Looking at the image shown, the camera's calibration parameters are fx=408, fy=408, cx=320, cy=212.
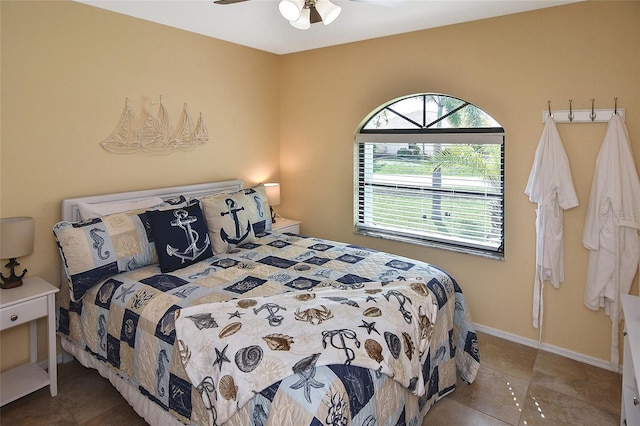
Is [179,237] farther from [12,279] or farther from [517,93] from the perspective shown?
[517,93]

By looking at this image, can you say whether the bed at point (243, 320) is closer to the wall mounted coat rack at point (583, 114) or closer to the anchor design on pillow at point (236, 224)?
the anchor design on pillow at point (236, 224)

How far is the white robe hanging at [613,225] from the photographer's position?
8.57 ft

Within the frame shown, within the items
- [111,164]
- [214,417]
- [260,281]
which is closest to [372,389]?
[214,417]

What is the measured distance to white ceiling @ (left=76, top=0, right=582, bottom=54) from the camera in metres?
2.83

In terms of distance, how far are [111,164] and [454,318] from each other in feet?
8.87

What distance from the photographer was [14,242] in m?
2.43

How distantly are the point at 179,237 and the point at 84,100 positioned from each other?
47.9 inches

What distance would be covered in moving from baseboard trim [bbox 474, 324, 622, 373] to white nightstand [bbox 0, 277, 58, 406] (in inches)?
123

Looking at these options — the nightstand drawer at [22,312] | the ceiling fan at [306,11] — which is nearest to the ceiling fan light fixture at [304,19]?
the ceiling fan at [306,11]

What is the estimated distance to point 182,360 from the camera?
71.8 inches

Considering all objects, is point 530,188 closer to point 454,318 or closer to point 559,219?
point 559,219

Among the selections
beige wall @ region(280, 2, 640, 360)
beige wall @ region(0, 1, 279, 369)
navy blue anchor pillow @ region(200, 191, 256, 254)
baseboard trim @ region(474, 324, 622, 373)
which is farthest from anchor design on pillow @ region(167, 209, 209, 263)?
baseboard trim @ region(474, 324, 622, 373)

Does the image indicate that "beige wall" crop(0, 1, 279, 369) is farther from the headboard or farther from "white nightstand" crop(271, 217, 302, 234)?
"white nightstand" crop(271, 217, 302, 234)

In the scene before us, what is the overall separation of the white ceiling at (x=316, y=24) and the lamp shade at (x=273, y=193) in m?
1.41
